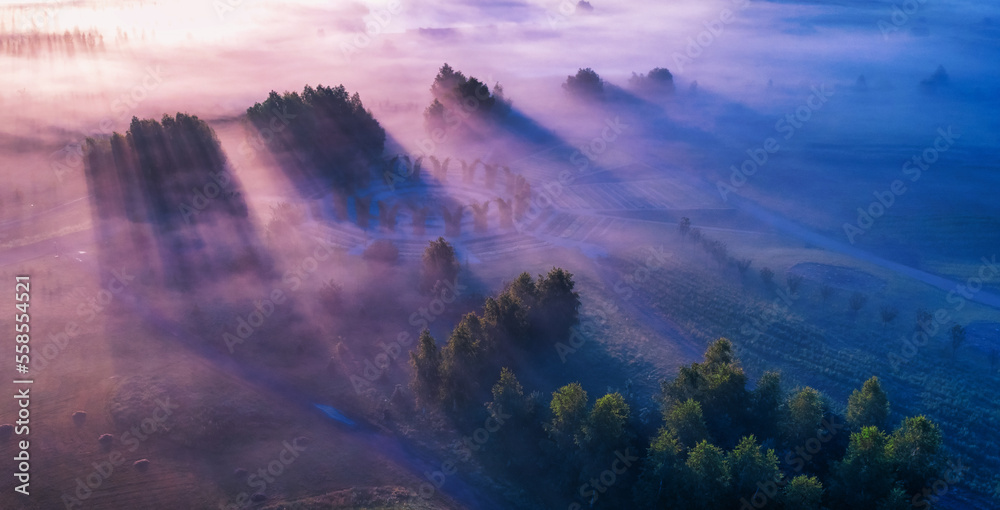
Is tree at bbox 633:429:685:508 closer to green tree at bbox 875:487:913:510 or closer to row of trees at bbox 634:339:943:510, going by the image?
row of trees at bbox 634:339:943:510

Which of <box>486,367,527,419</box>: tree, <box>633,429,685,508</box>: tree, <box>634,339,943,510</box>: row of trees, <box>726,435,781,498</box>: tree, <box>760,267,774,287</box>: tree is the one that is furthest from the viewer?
<box>760,267,774,287</box>: tree

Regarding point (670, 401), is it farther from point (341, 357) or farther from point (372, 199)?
point (372, 199)

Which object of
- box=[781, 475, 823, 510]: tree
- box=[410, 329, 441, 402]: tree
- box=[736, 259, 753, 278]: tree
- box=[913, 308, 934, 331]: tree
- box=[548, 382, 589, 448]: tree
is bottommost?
box=[410, 329, 441, 402]: tree

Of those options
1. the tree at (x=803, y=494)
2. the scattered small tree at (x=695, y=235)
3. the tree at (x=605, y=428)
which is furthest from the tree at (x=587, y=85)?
the tree at (x=803, y=494)

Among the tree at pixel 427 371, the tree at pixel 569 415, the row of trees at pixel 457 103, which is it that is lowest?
the tree at pixel 427 371

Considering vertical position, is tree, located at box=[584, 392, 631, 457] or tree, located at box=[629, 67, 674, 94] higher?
tree, located at box=[629, 67, 674, 94]

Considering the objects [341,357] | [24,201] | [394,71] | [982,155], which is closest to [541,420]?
[341,357]

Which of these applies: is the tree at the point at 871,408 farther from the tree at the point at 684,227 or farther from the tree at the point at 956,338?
the tree at the point at 684,227

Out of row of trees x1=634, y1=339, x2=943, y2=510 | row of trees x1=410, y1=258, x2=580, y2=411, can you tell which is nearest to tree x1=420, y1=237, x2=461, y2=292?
row of trees x1=410, y1=258, x2=580, y2=411
